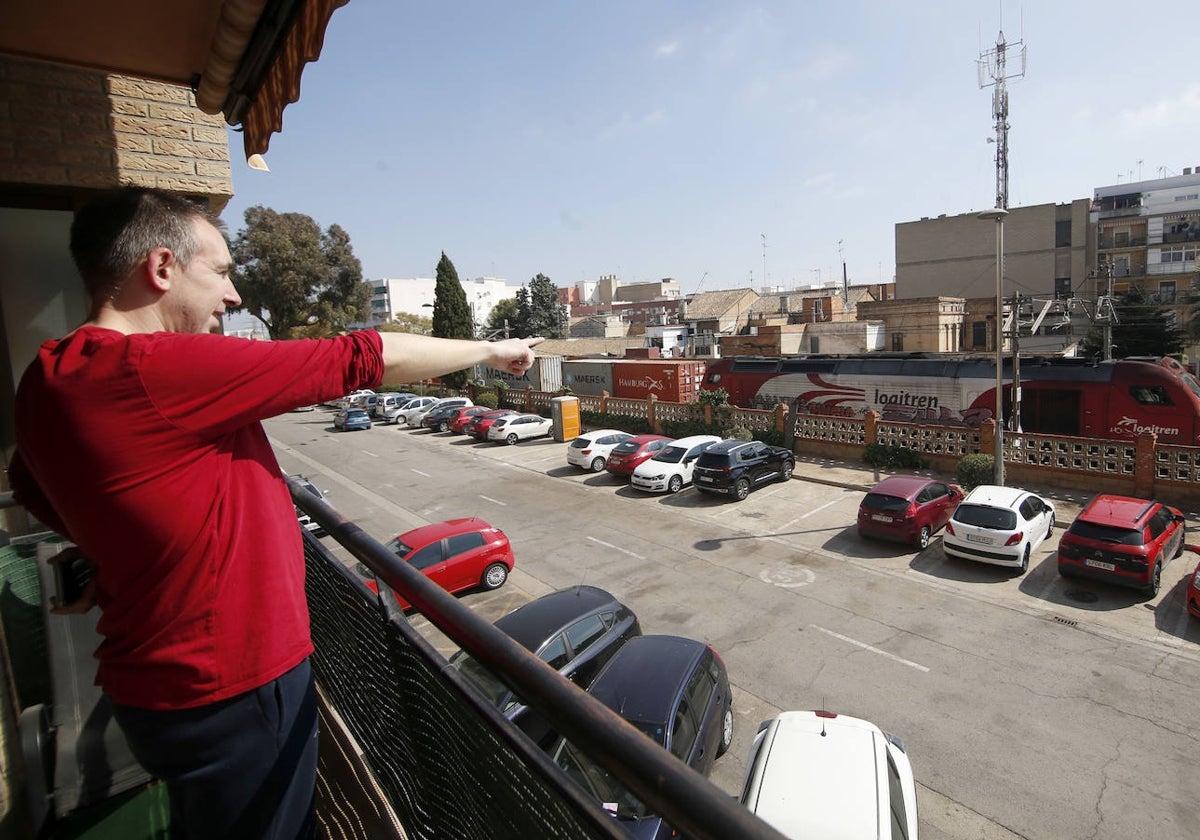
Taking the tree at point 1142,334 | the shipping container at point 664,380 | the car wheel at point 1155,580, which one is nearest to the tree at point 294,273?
the shipping container at point 664,380

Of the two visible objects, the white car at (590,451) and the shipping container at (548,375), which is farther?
the shipping container at (548,375)

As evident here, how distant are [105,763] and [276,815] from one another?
1729mm

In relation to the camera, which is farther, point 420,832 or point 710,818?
point 420,832

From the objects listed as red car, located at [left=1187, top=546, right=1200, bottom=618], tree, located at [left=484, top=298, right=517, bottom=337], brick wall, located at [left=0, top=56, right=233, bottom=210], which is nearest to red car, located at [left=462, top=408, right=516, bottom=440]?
red car, located at [left=1187, top=546, right=1200, bottom=618]

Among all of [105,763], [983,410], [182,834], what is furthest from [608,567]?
[983,410]

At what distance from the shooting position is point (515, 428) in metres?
29.1

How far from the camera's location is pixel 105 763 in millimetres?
2627

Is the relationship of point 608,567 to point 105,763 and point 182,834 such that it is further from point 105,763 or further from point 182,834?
point 182,834

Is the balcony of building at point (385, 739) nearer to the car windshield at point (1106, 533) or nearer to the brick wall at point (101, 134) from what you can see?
the brick wall at point (101, 134)

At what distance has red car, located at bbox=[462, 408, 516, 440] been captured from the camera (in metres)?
29.5

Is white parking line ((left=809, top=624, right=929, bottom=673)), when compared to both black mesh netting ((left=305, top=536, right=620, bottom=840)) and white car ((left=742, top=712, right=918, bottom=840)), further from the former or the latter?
black mesh netting ((left=305, top=536, right=620, bottom=840))

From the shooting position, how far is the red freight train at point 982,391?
1797 cm

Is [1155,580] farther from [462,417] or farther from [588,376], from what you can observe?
[462,417]

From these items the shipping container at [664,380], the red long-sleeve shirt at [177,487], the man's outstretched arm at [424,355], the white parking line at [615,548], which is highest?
the man's outstretched arm at [424,355]
